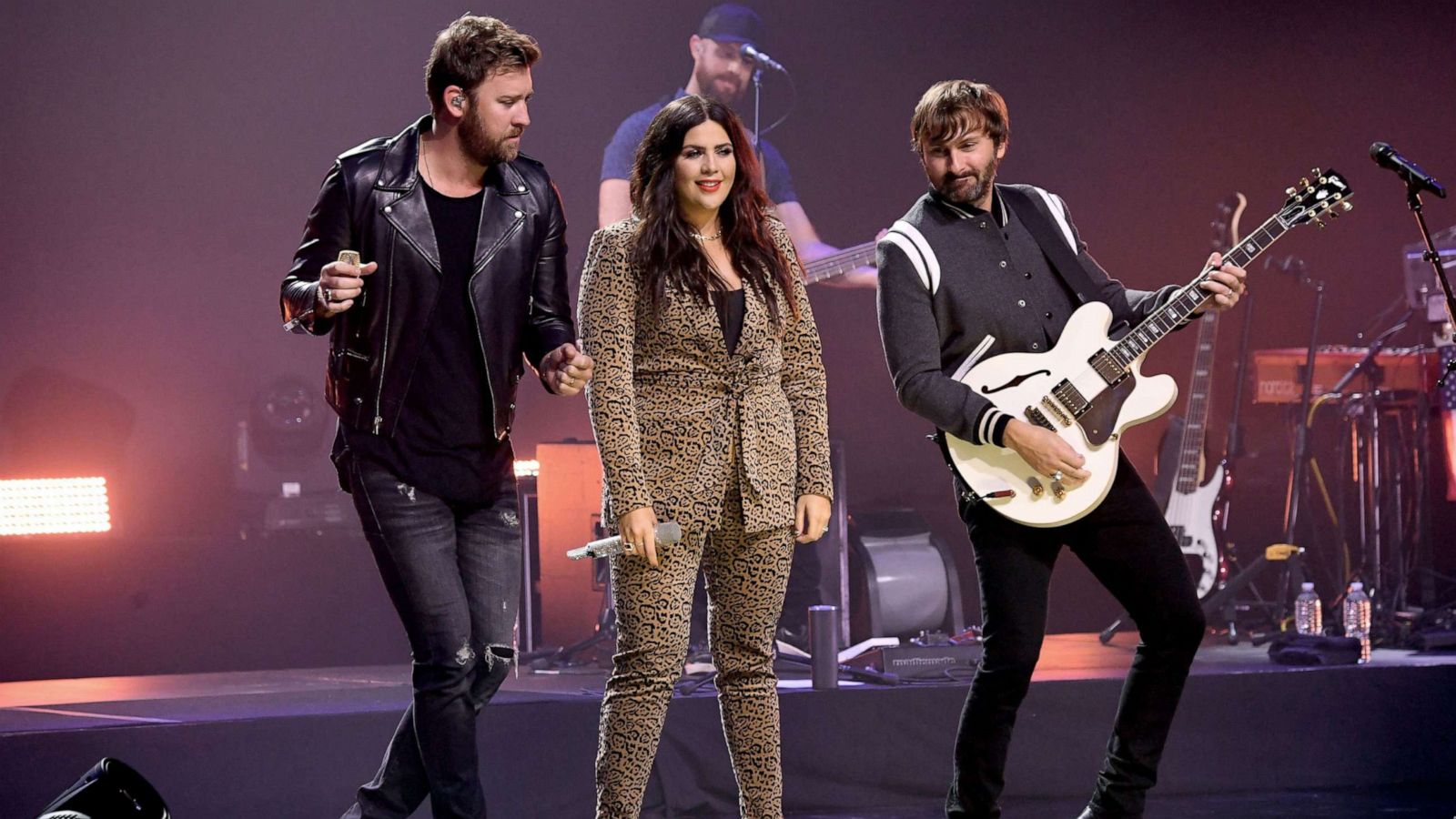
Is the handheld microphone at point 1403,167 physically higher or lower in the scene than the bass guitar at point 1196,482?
higher

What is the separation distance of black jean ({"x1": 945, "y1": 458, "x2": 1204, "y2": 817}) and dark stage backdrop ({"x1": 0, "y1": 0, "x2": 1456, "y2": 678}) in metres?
3.62

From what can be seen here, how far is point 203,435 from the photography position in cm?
729

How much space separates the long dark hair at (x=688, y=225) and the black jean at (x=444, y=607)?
26.9 inches

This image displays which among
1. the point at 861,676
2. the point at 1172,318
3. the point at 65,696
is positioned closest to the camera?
the point at 1172,318

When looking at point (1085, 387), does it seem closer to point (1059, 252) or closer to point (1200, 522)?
point (1059, 252)

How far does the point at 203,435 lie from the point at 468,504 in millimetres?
4640

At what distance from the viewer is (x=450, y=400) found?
315 centimetres

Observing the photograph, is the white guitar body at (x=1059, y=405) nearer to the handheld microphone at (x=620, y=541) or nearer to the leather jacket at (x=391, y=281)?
the handheld microphone at (x=620, y=541)

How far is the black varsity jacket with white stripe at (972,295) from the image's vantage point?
330 cm

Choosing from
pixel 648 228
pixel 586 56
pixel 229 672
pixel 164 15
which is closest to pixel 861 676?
pixel 648 228

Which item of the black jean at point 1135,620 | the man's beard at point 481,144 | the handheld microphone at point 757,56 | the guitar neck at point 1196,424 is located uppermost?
the handheld microphone at point 757,56

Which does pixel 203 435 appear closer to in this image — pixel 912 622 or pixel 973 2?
pixel 912 622

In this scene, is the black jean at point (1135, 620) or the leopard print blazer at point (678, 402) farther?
the black jean at point (1135, 620)

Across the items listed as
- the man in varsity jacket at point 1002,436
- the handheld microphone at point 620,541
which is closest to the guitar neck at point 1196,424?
the man in varsity jacket at point 1002,436
